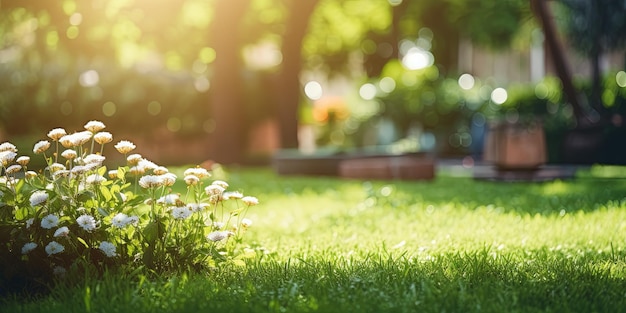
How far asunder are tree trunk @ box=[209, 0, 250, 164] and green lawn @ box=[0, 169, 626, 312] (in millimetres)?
8038

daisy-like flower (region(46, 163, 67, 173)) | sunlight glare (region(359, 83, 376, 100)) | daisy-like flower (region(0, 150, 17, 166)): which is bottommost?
daisy-like flower (region(46, 163, 67, 173))

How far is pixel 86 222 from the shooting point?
4.70 m

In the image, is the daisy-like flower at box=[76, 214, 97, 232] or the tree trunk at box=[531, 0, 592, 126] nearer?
the daisy-like flower at box=[76, 214, 97, 232]

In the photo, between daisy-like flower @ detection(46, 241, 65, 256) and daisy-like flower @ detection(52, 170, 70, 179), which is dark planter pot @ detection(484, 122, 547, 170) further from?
daisy-like flower @ detection(46, 241, 65, 256)

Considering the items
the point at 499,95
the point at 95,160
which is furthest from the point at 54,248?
the point at 499,95

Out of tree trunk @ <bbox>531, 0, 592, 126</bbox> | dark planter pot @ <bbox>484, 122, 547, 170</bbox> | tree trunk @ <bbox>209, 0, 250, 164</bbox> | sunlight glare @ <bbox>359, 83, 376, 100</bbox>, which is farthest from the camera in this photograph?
sunlight glare @ <bbox>359, 83, 376, 100</bbox>

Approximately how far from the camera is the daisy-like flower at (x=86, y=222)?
184 inches

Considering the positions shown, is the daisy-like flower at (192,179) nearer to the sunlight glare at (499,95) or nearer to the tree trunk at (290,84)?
the tree trunk at (290,84)

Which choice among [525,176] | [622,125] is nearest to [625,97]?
[622,125]

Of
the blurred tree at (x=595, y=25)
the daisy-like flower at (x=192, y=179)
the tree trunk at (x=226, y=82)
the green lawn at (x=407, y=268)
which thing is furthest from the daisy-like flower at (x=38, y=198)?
the blurred tree at (x=595, y=25)

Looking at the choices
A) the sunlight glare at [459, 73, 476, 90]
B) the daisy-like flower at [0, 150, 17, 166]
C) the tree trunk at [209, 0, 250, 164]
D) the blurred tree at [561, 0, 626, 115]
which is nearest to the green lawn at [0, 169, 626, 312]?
the daisy-like flower at [0, 150, 17, 166]

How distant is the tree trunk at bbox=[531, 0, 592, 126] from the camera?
14.0 meters

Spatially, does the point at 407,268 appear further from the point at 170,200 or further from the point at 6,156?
→ the point at 6,156

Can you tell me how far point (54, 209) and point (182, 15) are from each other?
57.3 feet
